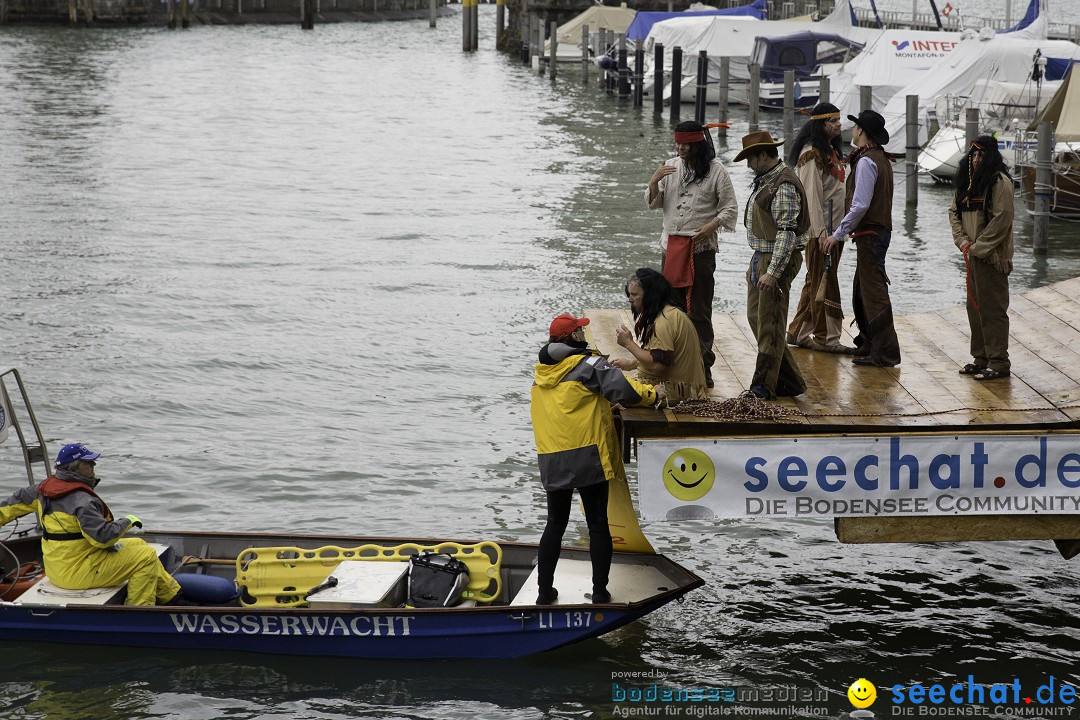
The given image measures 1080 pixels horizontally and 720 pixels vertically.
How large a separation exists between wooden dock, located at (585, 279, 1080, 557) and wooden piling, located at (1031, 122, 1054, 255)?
1213 cm

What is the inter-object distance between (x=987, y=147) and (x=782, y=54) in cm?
3821

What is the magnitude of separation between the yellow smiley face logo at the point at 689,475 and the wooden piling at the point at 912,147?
67.1ft

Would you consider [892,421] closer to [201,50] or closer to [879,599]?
[879,599]

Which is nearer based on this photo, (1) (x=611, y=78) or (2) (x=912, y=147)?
(2) (x=912, y=147)

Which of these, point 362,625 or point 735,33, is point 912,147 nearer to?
point 735,33

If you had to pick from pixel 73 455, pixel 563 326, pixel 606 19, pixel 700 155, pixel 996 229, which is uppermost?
pixel 606 19

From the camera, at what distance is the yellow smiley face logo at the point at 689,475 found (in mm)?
8289

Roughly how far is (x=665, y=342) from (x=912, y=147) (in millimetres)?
20621

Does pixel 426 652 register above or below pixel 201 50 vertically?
below

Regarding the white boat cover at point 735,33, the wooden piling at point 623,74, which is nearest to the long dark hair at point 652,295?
the white boat cover at point 735,33

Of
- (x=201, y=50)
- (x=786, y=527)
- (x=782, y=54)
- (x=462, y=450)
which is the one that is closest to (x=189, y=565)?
(x=462, y=450)

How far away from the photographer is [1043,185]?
22453mm

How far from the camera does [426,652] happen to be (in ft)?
31.1

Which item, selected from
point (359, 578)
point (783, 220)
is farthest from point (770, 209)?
point (359, 578)
